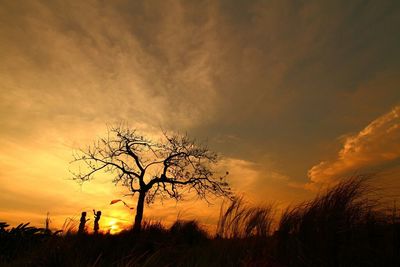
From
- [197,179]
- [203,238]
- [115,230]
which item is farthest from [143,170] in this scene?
[115,230]

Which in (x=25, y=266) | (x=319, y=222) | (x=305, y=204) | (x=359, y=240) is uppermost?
(x=305, y=204)

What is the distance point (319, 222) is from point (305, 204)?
1.09 m

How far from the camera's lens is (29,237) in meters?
7.22

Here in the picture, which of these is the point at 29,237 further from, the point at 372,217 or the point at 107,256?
the point at 372,217

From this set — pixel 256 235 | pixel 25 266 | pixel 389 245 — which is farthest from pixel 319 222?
pixel 25 266

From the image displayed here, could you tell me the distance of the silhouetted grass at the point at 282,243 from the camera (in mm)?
4117

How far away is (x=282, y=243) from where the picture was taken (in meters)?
5.27

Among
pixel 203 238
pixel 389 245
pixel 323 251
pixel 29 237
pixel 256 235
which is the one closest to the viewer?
pixel 389 245

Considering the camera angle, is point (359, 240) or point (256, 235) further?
point (256, 235)

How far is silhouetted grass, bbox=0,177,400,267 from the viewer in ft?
13.5

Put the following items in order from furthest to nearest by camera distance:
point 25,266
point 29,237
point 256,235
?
point 29,237, point 256,235, point 25,266

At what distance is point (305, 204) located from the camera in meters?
5.84

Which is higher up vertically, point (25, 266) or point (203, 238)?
point (203, 238)

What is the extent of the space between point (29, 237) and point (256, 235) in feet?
16.2
